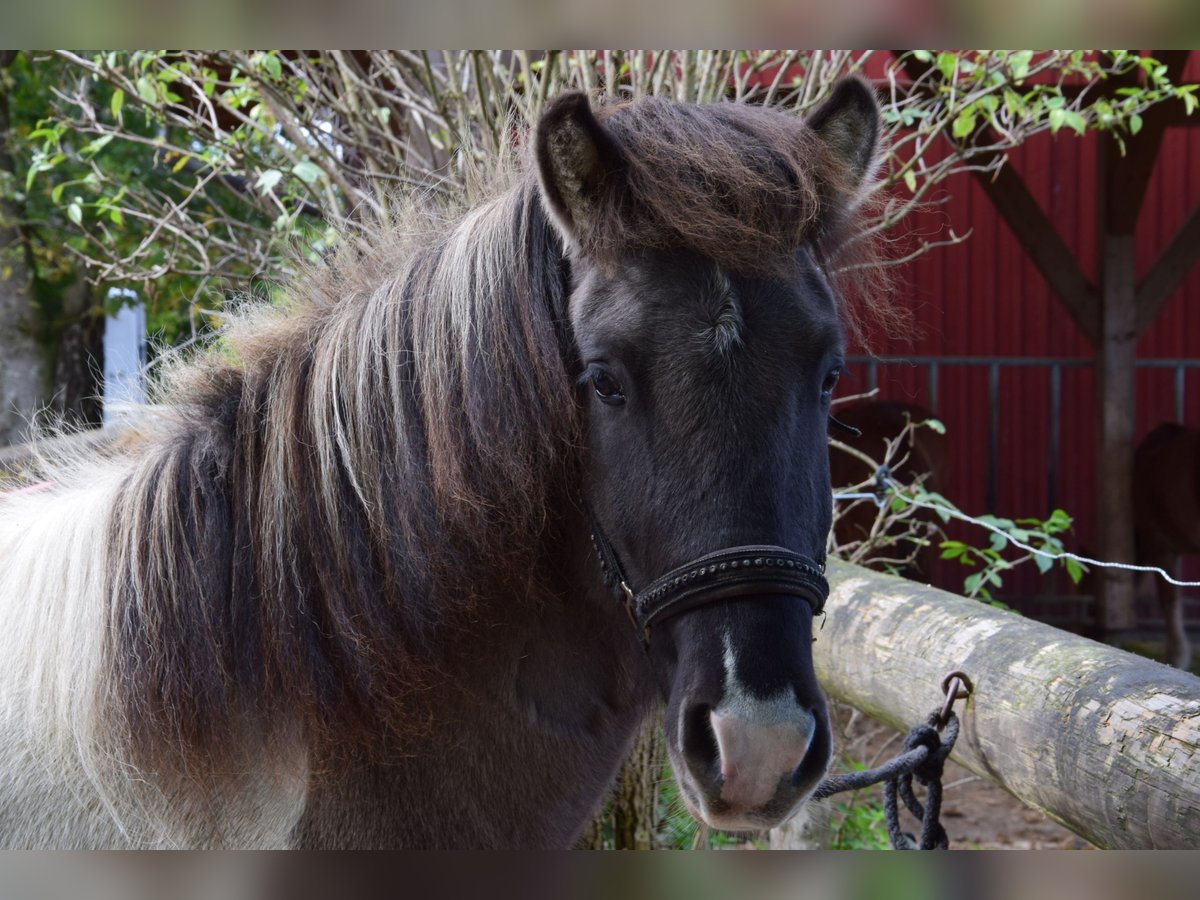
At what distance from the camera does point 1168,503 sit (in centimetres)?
839

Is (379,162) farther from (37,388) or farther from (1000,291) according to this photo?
(1000,291)

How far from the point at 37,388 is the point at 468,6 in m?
8.26

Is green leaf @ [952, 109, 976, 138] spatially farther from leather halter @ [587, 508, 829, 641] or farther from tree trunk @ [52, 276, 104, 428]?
tree trunk @ [52, 276, 104, 428]

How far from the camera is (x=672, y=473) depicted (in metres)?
1.41

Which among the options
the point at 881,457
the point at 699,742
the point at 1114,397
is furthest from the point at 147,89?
the point at 1114,397

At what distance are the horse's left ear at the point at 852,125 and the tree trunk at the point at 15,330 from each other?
7.80 m

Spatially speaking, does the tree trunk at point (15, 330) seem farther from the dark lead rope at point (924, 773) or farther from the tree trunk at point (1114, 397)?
the tree trunk at point (1114, 397)

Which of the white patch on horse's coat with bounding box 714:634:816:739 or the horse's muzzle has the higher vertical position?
the white patch on horse's coat with bounding box 714:634:816:739

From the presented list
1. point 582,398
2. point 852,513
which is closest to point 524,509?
point 582,398

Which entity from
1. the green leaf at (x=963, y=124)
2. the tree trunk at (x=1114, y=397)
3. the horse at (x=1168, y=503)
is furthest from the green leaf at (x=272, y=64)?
the horse at (x=1168, y=503)

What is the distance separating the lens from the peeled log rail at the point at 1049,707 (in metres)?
1.41

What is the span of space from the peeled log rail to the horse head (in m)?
0.51

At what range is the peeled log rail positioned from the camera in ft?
4.63

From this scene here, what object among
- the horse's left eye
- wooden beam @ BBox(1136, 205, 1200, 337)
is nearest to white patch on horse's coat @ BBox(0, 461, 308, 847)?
the horse's left eye
